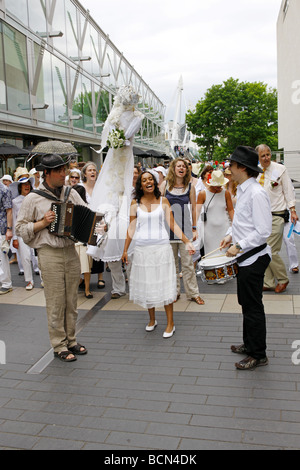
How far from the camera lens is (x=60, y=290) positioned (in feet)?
15.5

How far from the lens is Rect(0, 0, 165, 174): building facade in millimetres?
19188

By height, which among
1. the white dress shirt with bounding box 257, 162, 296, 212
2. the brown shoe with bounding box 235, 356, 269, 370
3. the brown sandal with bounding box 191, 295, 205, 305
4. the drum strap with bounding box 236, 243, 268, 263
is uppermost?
the white dress shirt with bounding box 257, 162, 296, 212

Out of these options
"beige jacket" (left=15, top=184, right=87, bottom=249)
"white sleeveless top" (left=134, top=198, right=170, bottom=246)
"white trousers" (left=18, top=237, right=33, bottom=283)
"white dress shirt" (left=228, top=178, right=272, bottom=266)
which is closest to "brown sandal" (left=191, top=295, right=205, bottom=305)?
"white sleeveless top" (left=134, top=198, right=170, bottom=246)

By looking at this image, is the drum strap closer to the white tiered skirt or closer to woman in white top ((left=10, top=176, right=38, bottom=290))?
the white tiered skirt

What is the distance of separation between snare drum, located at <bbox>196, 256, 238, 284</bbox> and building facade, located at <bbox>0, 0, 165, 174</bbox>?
10.5 meters

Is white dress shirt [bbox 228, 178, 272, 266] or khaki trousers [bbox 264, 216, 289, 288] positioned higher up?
white dress shirt [bbox 228, 178, 272, 266]

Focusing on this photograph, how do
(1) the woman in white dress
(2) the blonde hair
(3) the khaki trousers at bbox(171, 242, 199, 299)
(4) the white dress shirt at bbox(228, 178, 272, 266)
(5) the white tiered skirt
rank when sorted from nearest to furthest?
1. (4) the white dress shirt at bbox(228, 178, 272, 266)
2. (5) the white tiered skirt
3. (3) the khaki trousers at bbox(171, 242, 199, 299)
4. (2) the blonde hair
5. (1) the woman in white dress

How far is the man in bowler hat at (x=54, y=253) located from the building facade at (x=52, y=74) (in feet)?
33.5

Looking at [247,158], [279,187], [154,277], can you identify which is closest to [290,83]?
[279,187]

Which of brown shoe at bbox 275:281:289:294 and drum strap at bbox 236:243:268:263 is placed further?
brown shoe at bbox 275:281:289:294

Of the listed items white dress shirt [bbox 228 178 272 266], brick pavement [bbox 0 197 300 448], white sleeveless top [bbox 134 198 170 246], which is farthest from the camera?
white sleeveless top [bbox 134 198 170 246]

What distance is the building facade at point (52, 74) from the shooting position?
19.2 metres

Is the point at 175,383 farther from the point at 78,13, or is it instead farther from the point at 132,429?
the point at 78,13

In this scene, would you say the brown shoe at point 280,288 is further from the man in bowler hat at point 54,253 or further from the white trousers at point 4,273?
the white trousers at point 4,273
